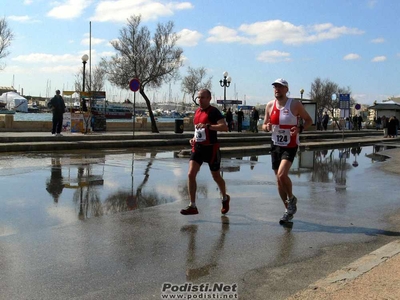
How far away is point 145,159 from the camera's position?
15.7 metres

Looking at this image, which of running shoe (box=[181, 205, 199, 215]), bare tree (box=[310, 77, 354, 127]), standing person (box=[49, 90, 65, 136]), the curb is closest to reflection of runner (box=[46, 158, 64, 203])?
running shoe (box=[181, 205, 199, 215])

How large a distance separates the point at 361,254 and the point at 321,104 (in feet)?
245

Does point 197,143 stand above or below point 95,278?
above

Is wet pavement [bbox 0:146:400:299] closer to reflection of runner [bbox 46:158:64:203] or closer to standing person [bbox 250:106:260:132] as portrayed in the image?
reflection of runner [bbox 46:158:64:203]

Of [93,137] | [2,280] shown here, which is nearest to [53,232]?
[2,280]

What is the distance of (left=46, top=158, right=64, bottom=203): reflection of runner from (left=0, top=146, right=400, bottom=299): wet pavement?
4 cm

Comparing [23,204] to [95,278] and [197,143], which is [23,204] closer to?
[197,143]

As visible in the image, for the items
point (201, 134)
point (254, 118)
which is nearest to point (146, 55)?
point (254, 118)

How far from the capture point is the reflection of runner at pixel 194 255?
480 cm

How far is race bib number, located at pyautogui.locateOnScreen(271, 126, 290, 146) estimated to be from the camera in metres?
6.91

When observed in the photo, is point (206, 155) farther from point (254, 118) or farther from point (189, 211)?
point (254, 118)

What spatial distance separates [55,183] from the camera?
10117 millimetres

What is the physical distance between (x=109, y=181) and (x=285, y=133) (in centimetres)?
481

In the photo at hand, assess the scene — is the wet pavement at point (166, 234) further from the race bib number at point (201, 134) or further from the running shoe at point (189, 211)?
the race bib number at point (201, 134)
